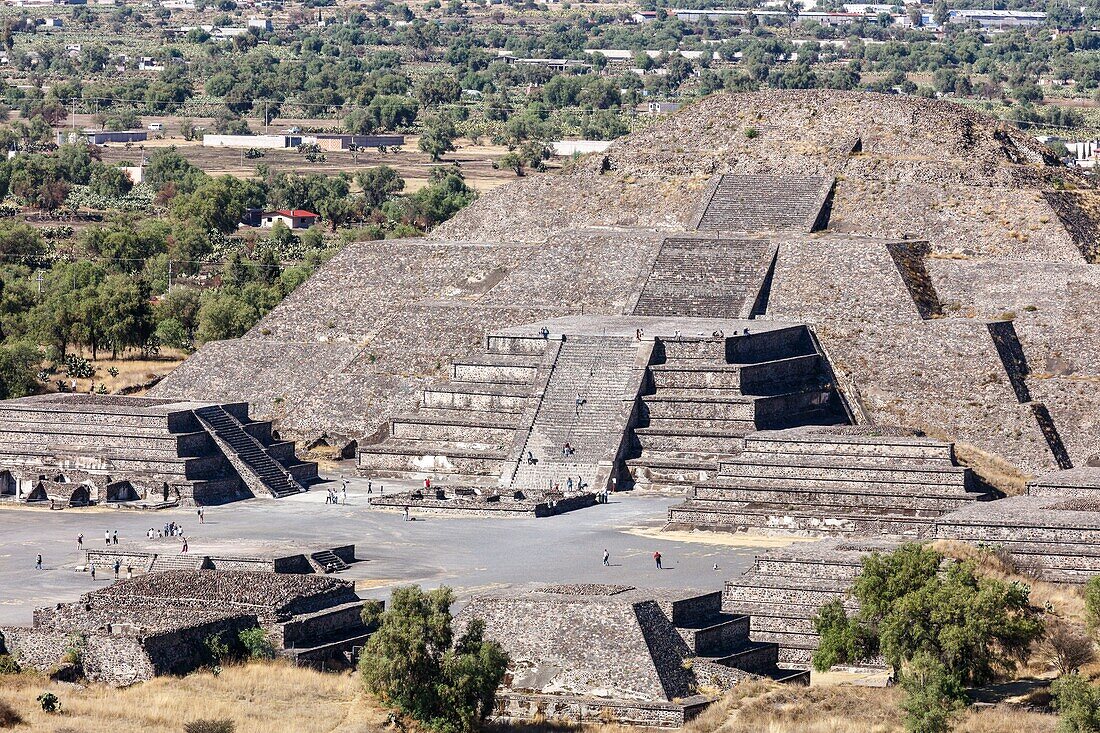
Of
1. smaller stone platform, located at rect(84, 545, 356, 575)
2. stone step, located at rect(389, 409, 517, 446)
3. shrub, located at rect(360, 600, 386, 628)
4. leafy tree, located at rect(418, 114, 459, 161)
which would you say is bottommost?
shrub, located at rect(360, 600, 386, 628)

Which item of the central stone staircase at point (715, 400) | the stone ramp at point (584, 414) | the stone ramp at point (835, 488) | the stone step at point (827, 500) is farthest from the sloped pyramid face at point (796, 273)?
the stone step at point (827, 500)

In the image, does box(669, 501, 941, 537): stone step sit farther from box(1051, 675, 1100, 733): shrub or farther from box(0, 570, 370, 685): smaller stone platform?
box(1051, 675, 1100, 733): shrub

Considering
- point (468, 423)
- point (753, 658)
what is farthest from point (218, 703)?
point (468, 423)

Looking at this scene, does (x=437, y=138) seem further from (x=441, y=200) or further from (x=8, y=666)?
(x=8, y=666)

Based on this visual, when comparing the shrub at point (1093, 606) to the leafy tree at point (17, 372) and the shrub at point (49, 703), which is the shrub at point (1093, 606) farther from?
the leafy tree at point (17, 372)

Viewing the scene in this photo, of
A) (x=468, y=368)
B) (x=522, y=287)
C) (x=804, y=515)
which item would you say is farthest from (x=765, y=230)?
(x=804, y=515)

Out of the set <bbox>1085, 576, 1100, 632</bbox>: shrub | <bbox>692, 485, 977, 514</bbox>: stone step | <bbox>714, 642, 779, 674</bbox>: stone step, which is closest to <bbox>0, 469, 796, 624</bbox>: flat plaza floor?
<bbox>692, 485, 977, 514</bbox>: stone step
